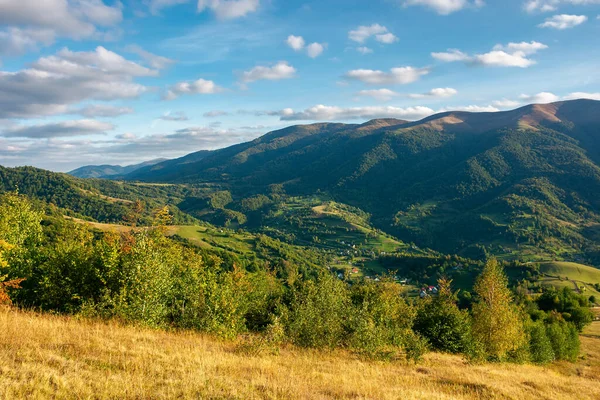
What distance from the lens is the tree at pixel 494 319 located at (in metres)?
44.0

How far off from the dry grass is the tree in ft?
68.1

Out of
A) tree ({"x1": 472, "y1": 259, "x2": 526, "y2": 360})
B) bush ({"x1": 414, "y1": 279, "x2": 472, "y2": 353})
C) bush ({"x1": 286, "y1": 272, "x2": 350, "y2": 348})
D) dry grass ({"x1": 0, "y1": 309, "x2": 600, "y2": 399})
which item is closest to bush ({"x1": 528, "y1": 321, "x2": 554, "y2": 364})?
tree ({"x1": 472, "y1": 259, "x2": 526, "y2": 360})

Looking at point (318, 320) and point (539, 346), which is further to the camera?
point (539, 346)

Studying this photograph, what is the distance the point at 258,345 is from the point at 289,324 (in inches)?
268

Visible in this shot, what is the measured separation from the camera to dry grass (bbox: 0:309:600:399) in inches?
458

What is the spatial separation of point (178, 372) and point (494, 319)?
45.0 meters

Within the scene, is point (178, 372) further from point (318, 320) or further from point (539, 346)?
point (539, 346)

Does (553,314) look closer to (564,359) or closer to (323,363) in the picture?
(564,359)

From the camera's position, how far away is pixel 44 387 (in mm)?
10781

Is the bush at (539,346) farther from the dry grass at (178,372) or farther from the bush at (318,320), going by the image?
the bush at (318,320)

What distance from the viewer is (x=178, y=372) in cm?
1411

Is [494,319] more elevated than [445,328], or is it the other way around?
[445,328]

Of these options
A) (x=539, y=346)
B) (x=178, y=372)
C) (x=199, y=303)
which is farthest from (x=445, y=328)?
(x=178, y=372)

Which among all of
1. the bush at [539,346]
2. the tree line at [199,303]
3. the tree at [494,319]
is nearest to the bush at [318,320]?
the tree line at [199,303]
